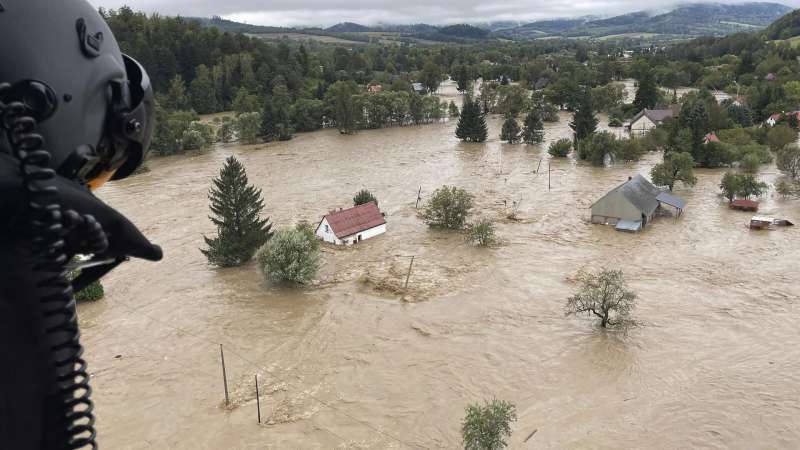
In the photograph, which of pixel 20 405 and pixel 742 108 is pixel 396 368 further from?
pixel 742 108

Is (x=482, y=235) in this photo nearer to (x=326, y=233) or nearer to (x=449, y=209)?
(x=449, y=209)

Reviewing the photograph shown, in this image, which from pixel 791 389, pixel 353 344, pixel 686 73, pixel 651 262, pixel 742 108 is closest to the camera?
pixel 791 389

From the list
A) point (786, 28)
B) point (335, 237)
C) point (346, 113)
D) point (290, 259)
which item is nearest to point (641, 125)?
point (346, 113)

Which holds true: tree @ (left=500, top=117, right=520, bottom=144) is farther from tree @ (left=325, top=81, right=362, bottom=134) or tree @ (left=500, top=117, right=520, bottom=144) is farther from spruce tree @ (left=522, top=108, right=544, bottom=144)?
tree @ (left=325, top=81, right=362, bottom=134)

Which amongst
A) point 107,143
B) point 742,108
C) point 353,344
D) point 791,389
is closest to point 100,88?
point 107,143

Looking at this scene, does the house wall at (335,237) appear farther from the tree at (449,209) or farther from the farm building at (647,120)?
the farm building at (647,120)

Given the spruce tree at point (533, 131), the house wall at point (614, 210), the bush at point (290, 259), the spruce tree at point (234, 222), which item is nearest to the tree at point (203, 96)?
the spruce tree at point (533, 131)

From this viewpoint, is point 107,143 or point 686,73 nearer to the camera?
point 107,143
